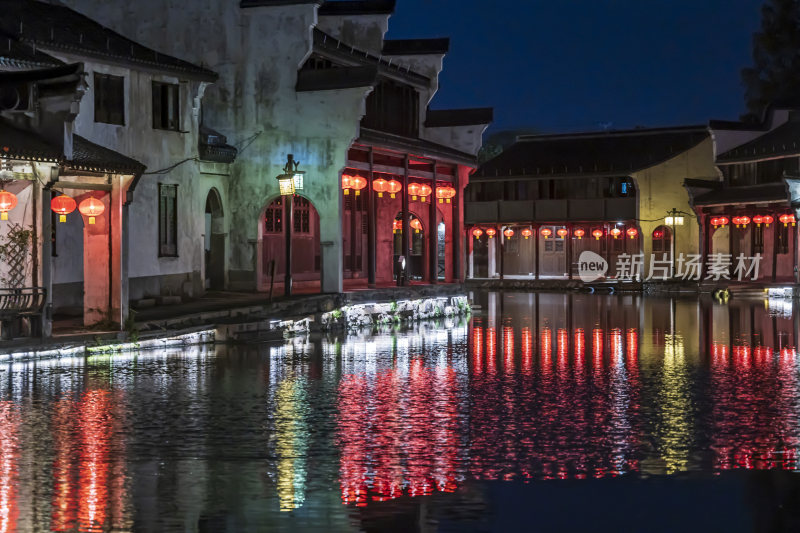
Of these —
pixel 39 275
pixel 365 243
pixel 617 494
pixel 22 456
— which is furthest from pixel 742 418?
pixel 365 243

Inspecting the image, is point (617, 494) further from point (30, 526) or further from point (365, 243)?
point (365, 243)

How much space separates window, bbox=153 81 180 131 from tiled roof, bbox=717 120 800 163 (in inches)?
1273

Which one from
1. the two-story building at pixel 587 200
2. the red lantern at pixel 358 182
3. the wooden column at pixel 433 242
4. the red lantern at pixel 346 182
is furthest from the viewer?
the two-story building at pixel 587 200

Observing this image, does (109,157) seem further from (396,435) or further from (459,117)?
(459,117)

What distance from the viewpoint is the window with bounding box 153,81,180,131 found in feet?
96.2

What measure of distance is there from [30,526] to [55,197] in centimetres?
1459

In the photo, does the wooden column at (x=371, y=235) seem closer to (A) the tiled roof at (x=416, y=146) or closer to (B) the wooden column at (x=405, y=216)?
(A) the tiled roof at (x=416, y=146)

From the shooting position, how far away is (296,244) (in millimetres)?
37031

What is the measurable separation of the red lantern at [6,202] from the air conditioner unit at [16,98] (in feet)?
5.29

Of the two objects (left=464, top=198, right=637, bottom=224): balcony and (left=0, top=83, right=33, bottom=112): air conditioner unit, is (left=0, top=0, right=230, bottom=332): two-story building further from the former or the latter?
(left=464, top=198, right=637, bottom=224): balcony

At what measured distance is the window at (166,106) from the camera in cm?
2933

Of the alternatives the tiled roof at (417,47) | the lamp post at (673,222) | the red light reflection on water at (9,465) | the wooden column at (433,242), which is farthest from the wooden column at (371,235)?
the lamp post at (673,222)

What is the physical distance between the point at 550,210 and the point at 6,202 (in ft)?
145

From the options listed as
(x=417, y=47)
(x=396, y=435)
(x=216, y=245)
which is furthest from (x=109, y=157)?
(x=417, y=47)
